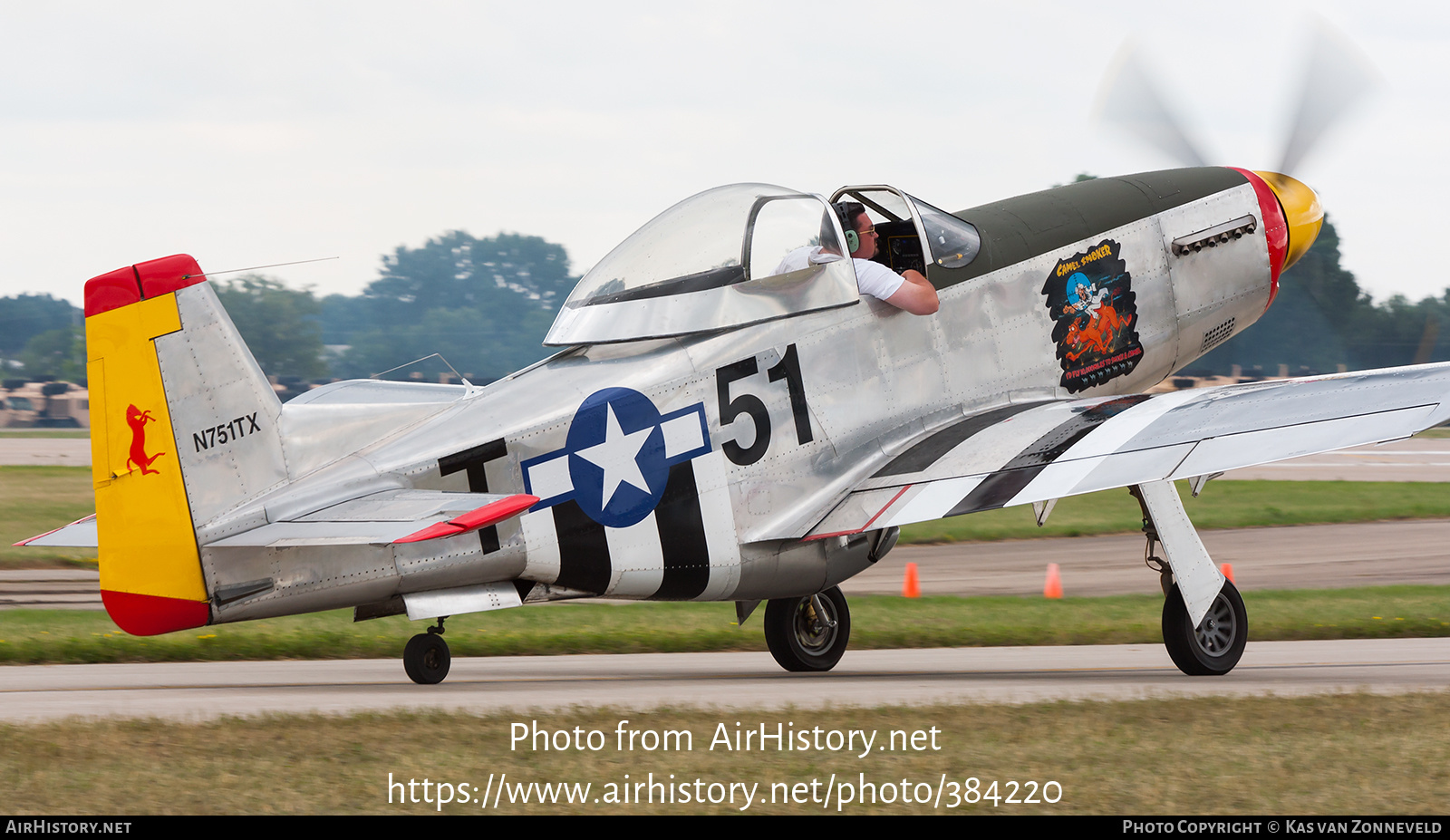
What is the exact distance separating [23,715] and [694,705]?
3586 millimetres

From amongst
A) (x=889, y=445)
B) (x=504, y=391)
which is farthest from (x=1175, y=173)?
(x=504, y=391)

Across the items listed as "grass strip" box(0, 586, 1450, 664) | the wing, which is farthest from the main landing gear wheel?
"grass strip" box(0, 586, 1450, 664)

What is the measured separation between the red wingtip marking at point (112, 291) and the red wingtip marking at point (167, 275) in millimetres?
45

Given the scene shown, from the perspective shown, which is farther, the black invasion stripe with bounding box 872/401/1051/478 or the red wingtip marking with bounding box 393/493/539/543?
the black invasion stripe with bounding box 872/401/1051/478

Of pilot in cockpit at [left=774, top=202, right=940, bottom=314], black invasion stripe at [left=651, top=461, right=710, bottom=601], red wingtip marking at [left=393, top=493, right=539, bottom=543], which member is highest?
pilot in cockpit at [left=774, top=202, right=940, bottom=314]

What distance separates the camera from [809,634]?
10672mm

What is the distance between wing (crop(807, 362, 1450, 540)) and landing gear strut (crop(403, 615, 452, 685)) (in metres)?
2.51

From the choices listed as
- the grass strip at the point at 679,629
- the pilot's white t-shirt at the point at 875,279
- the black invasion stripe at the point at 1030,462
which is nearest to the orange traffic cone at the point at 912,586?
the grass strip at the point at 679,629

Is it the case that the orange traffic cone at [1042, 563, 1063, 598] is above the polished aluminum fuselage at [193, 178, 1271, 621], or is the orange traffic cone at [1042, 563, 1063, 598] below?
below

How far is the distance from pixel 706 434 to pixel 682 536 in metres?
0.64

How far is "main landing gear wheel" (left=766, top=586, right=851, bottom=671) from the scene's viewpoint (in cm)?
1055

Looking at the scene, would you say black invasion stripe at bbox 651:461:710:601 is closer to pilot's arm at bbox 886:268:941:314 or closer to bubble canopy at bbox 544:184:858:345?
bubble canopy at bbox 544:184:858:345

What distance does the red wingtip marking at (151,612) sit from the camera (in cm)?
755

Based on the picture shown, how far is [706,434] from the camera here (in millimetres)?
8797
